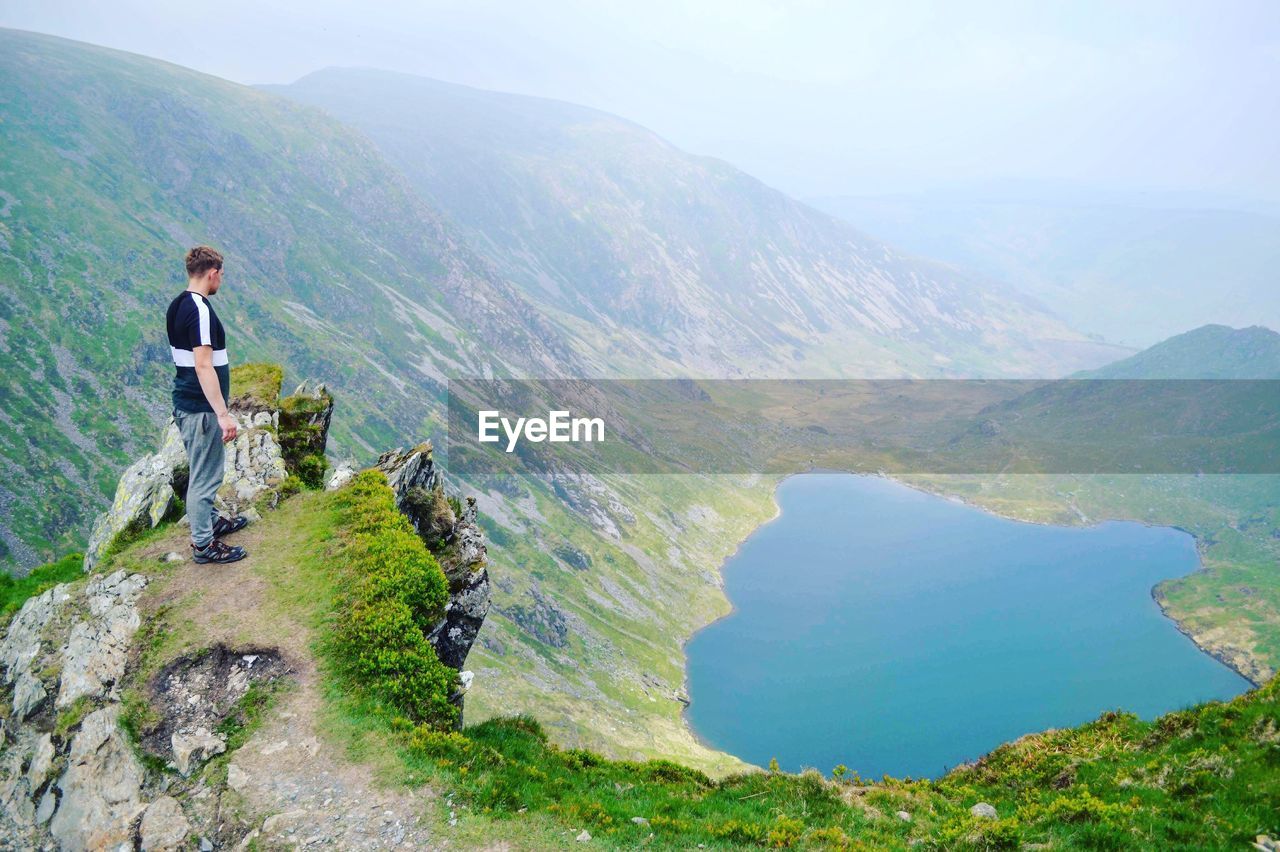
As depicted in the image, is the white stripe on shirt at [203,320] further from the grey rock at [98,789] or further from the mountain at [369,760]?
the grey rock at [98,789]

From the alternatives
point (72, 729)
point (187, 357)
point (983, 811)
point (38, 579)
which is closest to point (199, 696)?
point (72, 729)

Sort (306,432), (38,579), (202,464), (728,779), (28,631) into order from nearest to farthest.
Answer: (28,631) < (202,464) < (728,779) < (306,432) < (38,579)

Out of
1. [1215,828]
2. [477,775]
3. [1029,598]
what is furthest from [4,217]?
[1029,598]

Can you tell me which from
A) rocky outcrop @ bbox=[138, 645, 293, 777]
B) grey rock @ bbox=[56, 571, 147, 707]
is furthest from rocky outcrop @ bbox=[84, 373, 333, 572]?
rocky outcrop @ bbox=[138, 645, 293, 777]

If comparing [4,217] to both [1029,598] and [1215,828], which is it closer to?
[1215,828]

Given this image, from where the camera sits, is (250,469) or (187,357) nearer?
(187,357)

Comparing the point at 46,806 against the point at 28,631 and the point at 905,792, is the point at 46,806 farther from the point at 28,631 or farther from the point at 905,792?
the point at 905,792
